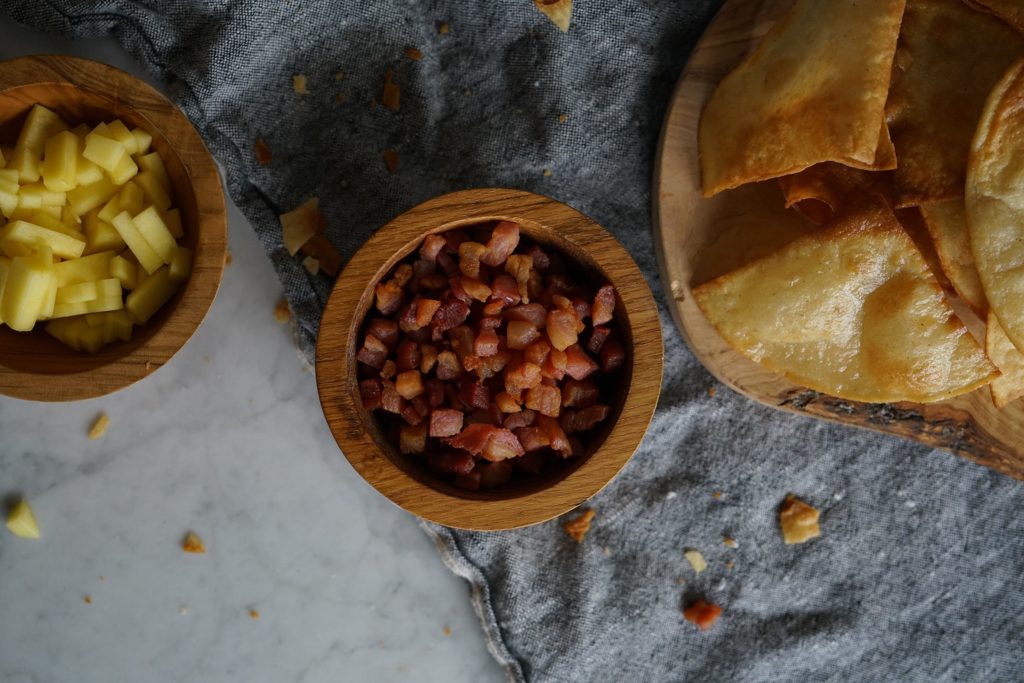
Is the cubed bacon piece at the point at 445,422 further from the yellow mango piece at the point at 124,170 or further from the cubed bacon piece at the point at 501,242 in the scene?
the yellow mango piece at the point at 124,170

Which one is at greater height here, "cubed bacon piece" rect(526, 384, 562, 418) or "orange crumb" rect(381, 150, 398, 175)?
"orange crumb" rect(381, 150, 398, 175)

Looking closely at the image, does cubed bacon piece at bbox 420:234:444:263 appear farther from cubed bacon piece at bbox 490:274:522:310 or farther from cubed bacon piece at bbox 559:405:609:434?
cubed bacon piece at bbox 559:405:609:434

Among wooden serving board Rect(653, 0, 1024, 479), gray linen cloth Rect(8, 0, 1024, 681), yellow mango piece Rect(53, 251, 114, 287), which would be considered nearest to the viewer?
yellow mango piece Rect(53, 251, 114, 287)

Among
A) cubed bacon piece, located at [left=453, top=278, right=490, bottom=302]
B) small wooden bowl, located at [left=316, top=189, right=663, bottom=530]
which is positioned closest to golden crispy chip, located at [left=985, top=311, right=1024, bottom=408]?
small wooden bowl, located at [left=316, top=189, right=663, bottom=530]

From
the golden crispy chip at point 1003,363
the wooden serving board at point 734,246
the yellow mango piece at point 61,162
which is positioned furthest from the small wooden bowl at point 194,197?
the golden crispy chip at point 1003,363

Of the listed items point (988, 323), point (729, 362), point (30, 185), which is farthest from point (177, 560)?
point (988, 323)

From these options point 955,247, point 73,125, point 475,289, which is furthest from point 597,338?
point 73,125
